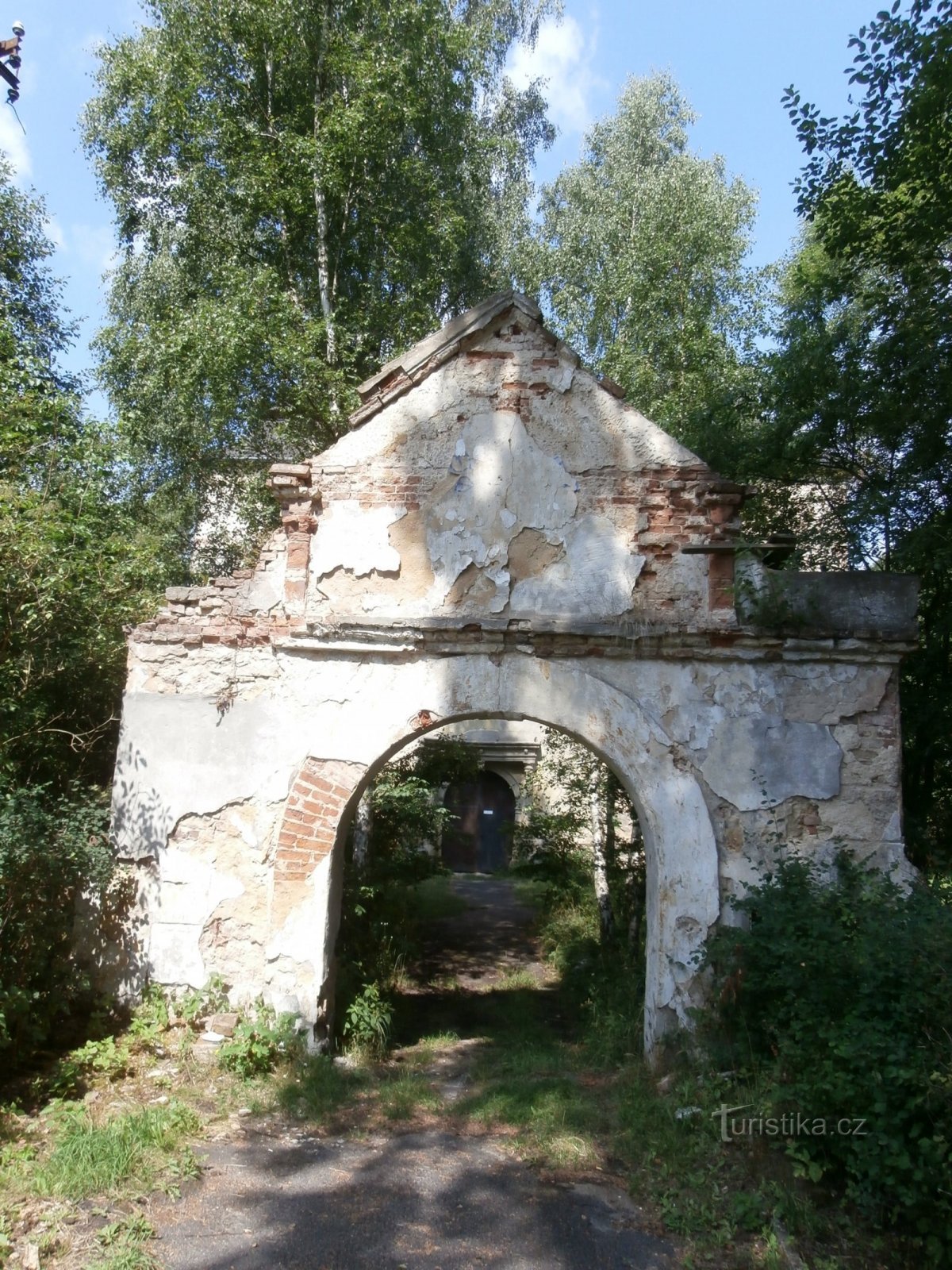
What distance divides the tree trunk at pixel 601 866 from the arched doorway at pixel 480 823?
9.81 metres

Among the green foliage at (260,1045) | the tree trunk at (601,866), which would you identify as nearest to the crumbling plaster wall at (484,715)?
the green foliage at (260,1045)

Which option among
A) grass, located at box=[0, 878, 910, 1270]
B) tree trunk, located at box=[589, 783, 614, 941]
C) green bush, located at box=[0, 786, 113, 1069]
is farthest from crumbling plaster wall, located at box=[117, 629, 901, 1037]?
tree trunk, located at box=[589, 783, 614, 941]

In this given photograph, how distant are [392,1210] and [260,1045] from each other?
162 centimetres

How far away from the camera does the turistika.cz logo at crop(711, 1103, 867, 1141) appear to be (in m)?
4.09

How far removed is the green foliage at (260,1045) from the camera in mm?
5520

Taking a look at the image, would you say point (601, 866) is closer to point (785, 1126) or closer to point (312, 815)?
point (312, 815)

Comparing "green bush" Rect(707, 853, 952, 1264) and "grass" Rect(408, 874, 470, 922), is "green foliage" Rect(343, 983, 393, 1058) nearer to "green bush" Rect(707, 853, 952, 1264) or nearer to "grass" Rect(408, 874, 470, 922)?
"green bush" Rect(707, 853, 952, 1264)

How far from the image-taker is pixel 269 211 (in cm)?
1254

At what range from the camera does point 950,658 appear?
8.14m

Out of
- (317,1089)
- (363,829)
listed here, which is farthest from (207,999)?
(363,829)

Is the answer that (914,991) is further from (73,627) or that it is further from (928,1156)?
(73,627)

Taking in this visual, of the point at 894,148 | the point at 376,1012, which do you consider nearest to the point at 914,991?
the point at 376,1012

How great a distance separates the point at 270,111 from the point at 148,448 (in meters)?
4.80

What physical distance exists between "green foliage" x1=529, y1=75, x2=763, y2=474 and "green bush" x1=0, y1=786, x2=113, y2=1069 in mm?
8957
